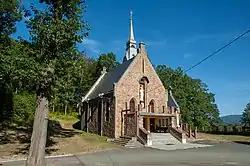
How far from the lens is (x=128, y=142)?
2412 centimetres

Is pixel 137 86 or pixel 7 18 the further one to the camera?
pixel 137 86

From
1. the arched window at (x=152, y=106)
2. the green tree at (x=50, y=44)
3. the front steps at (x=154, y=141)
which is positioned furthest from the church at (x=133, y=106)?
the green tree at (x=50, y=44)

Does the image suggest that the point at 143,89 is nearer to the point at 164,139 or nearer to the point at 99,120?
the point at 99,120

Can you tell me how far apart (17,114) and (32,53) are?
21.4 metres

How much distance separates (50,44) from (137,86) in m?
19.1

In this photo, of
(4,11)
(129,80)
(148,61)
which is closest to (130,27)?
(148,61)

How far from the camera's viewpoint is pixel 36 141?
436 inches

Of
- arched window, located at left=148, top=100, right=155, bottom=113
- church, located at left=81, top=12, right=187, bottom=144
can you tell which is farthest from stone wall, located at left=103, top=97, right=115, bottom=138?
arched window, located at left=148, top=100, right=155, bottom=113

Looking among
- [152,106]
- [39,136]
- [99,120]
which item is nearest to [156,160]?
[39,136]

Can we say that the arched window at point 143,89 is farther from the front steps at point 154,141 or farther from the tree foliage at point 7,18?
the tree foliage at point 7,18

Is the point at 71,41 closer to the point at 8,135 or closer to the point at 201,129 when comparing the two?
the point at 8,135

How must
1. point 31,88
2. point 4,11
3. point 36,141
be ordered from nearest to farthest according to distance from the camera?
point 36,141, point 31,88, point 4,11

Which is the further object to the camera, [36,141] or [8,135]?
[8,135]

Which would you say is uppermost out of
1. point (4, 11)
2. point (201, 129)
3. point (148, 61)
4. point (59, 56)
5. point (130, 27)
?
point (130, 27)
